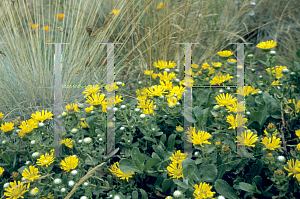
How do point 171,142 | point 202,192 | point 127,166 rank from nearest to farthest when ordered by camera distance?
point 202,192 < point 127,166 < point 171,142

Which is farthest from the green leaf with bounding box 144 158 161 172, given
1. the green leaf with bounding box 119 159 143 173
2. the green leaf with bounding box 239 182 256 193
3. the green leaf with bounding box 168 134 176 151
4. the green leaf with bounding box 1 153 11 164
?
the green leaf with bounding box 1 153 11 164

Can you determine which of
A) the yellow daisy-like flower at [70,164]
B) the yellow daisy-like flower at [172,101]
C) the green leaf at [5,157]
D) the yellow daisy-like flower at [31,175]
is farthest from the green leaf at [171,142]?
the green leaf at [5,157]

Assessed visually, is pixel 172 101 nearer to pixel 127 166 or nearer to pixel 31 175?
pixel 127 166

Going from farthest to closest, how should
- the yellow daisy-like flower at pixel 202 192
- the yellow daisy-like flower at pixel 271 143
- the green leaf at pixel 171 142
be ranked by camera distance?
1. the green leaf at pixel 171 142
2. the yellow daisy-like flower at pixel 271 143
3. the yellow daisy-like flower at pixel 202 192

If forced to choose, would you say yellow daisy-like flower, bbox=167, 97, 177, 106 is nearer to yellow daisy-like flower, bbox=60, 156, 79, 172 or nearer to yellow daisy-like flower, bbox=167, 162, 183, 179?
yellow daisy-like flower, bbox=167, 162, 183, 179

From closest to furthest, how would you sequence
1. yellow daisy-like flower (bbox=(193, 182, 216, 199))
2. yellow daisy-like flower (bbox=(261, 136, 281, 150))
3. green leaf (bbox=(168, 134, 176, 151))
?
yellow daisy-like flower (bbox=(193, 182, 216, 199)) < yellow daisy-like flower (bbox=(261, 136, 281, 150)) < green leaf (bbox=(168, 134, 176, 151))

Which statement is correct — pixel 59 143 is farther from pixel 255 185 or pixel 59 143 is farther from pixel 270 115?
pixel 270 115

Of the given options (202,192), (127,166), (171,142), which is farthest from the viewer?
(171,142)

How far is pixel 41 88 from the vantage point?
169 centimetres

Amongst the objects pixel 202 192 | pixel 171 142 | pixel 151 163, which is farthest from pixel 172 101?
pixel 202 192

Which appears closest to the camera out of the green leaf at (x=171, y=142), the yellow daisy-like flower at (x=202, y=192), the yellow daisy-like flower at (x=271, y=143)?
the yellow daisy-like flower at (x=202, y=192)

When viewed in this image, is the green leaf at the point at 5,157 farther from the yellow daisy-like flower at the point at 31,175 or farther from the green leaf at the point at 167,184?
the green leaf at the point at 167,184

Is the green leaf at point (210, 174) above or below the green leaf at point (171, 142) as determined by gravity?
below

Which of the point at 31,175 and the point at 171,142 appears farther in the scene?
the point at 171,142
